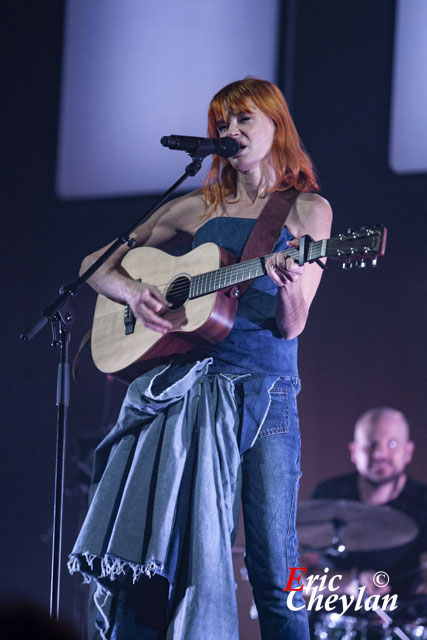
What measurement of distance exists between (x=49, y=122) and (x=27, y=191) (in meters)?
0.41

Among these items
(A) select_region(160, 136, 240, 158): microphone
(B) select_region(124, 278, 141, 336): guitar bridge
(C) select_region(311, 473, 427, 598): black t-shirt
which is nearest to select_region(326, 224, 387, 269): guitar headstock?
(A) select_region(160, 136, 240, 158): microphone

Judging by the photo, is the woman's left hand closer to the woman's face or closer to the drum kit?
the woman's face

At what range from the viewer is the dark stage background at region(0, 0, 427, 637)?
390 centimetres

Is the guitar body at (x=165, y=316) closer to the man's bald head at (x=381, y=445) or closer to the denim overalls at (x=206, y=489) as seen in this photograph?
the denim overalls at (x=206, y=489)

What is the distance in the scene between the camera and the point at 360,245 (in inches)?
88.4

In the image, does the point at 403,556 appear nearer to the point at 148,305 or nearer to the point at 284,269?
the point at 148,305

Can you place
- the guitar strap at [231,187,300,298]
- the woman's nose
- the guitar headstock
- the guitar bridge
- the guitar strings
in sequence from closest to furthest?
the guitar headstock → the guitar strings → the guitar strap at [231,187,300,298] → the woman's nose → the guitar bridge

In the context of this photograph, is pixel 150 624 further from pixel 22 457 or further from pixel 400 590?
pixel 22 457

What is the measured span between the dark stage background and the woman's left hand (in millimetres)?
1683

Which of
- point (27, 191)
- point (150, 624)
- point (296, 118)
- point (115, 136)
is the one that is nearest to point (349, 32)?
point (296, 118)

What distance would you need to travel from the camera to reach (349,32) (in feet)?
13.2

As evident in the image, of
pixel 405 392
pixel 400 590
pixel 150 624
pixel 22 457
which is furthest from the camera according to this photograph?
pixel 22 457

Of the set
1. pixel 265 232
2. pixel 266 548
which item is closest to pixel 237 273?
pixel 265 232

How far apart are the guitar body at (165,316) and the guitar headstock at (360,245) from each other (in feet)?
1.32
